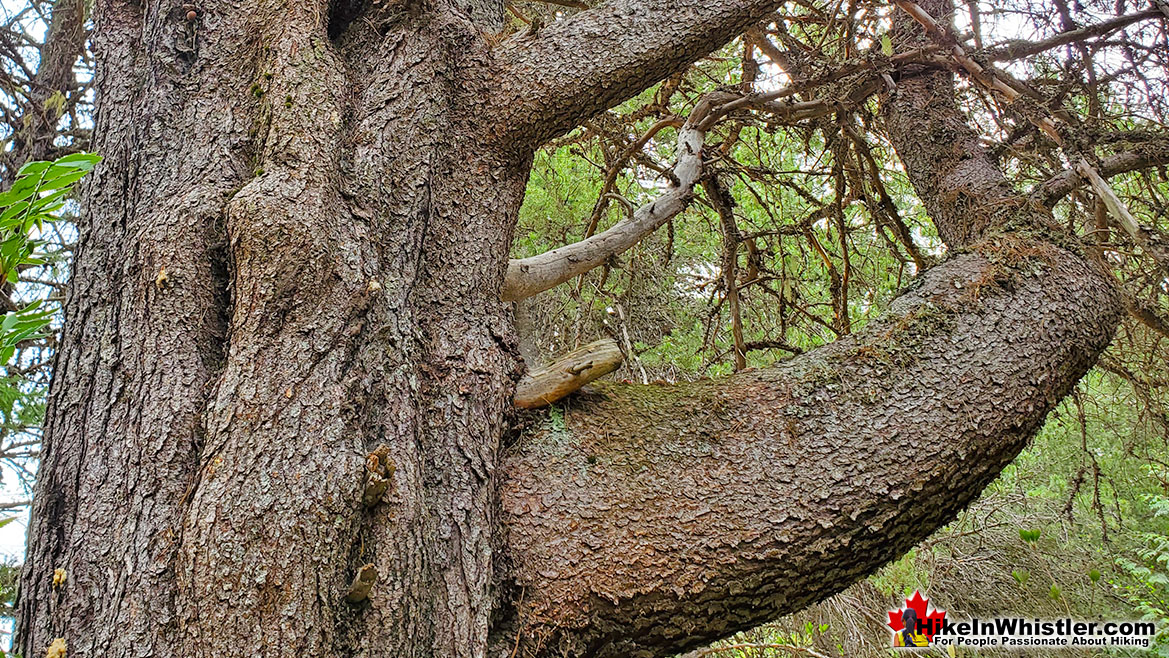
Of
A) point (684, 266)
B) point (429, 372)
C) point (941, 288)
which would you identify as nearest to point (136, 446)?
point (429, 372)

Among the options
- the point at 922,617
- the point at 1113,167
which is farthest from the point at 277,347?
the point at 922,617

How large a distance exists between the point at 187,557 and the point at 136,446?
0.25 m

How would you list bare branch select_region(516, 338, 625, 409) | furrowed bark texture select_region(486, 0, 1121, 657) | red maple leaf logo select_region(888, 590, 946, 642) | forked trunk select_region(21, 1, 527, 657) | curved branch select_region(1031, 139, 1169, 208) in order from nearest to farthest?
forked trunk select_region(21, 1, 527, 657) < furrowed bark texture select_region(486, 0, 1121, 657) < bare branch select_region(516, 338, 625, 409) < curved branch select_region(1031, 139, 1169, 208) < red maple leaf logo select_region(888, 590, 946, 642)

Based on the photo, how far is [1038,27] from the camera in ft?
8.73

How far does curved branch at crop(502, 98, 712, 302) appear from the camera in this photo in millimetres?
1845

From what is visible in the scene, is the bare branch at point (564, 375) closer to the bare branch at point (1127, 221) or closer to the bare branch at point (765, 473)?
the bare branch at point (765, 473)

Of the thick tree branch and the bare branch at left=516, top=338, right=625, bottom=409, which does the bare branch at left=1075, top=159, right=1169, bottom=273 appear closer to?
the thick tree branch

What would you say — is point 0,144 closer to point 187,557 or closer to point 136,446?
point 136,446

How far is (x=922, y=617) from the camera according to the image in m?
3.00

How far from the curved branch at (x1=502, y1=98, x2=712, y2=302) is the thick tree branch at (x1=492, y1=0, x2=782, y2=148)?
31 cm
